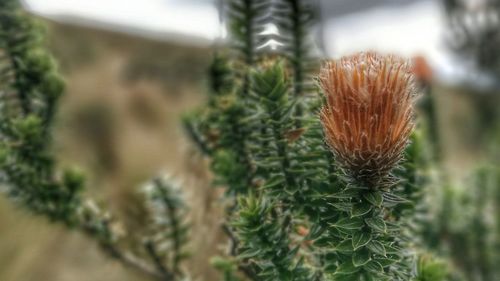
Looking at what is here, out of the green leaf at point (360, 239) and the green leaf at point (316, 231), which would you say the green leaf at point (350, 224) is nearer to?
the green leaf at point (360, 239)

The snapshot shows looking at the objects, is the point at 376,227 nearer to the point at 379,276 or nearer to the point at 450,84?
the point at 379,276

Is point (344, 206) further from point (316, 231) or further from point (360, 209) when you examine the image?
point (316, 231)

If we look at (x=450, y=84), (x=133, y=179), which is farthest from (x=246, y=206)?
→ (x=450, y=84)

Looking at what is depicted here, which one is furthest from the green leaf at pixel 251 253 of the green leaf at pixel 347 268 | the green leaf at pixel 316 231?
the green leaf at pixel 347 268

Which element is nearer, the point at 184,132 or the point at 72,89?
the point at 184,132

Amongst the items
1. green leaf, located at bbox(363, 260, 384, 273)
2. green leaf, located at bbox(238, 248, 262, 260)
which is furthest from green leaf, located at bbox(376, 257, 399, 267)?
green leaf, located at bbox(238, 248, 262, 260)

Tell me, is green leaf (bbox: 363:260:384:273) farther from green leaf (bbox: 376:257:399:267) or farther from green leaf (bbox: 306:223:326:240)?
green leaf (bbox: 306:223:326:240)
